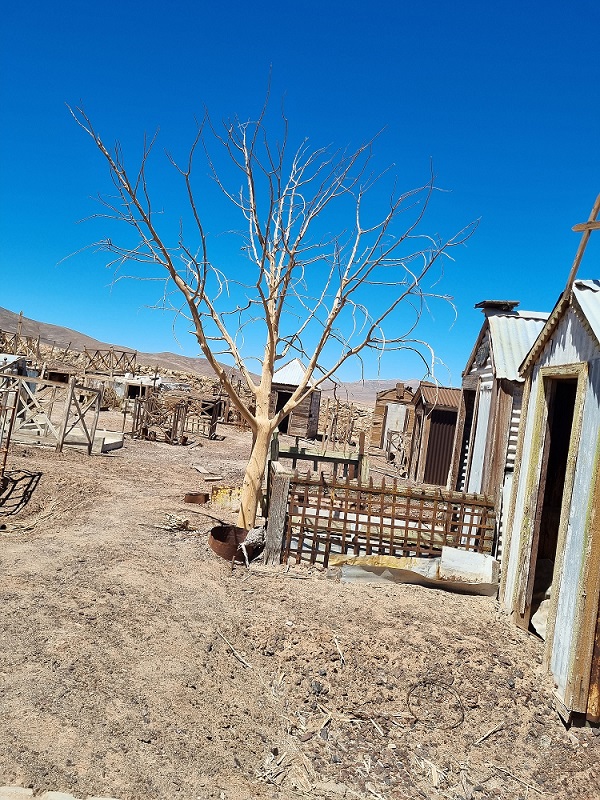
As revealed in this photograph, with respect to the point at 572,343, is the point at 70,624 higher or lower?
lower

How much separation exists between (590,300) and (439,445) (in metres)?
13.3

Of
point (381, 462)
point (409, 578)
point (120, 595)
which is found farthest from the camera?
point (381, 462)

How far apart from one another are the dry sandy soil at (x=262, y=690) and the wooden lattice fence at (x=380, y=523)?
0.67m

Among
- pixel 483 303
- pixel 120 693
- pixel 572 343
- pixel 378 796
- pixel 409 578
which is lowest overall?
pixel 378 796

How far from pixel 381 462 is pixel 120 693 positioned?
21.2 m

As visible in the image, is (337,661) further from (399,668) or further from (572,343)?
(572,343)

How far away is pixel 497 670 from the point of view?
5.47 meters

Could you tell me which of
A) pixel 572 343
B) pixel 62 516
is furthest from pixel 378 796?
pixel 62 516

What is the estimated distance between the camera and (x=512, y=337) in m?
11.0

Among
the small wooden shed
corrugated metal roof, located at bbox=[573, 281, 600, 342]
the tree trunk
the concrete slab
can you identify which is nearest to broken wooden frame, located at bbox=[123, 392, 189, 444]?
the small wooden shed

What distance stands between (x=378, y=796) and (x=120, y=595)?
3.40 metres

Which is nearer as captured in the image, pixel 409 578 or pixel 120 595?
pixel 120 595

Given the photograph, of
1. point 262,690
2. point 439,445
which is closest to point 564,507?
point 262,690

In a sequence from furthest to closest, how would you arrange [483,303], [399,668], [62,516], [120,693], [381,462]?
1. [381,462]
2. [483,303]
3. [62,516]
4. [399,668]
5. [120,693]
